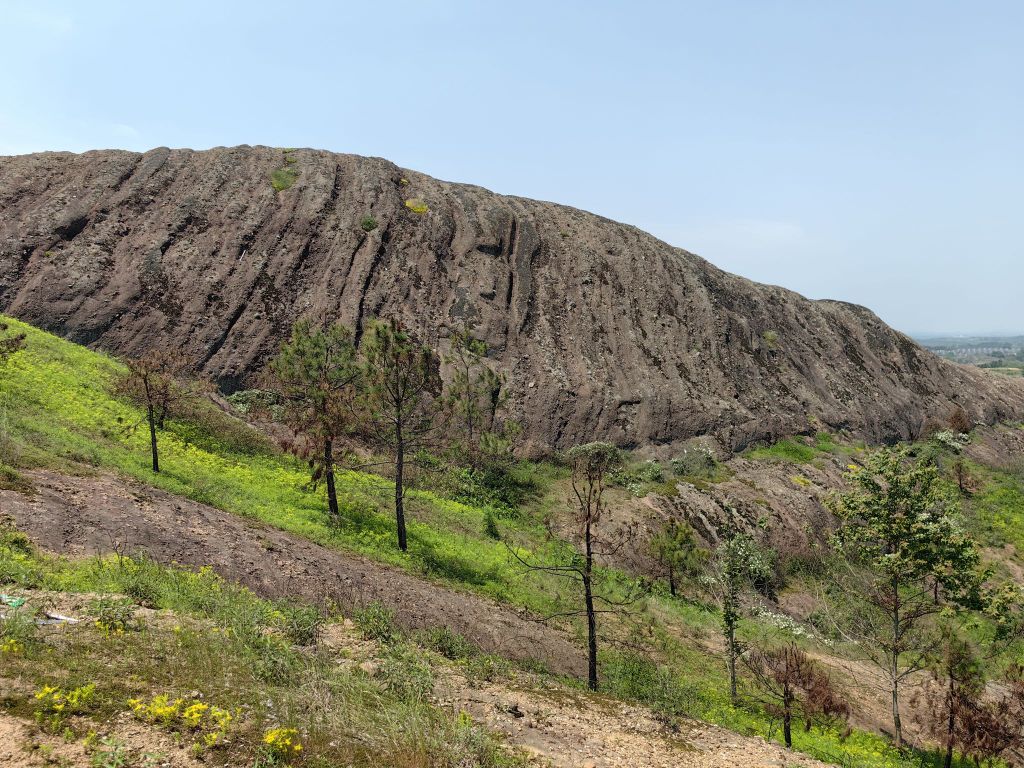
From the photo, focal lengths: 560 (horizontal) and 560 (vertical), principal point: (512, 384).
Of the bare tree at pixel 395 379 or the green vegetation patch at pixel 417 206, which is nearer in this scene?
the bare tree at pixel 395 379

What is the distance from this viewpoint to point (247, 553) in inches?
Result: 633

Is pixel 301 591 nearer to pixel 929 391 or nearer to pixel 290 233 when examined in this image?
pixel 290 233

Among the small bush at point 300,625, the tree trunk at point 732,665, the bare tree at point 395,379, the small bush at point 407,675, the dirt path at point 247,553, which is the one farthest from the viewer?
the bare tree at point 395,379

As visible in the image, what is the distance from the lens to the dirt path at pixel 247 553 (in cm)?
1423

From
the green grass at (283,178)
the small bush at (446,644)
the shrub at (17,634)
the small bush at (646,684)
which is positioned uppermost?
the green grass at (283,178)

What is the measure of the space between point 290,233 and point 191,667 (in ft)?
136

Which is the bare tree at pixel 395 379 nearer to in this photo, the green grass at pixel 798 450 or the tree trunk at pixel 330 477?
the tree trunk at pixel 330 477

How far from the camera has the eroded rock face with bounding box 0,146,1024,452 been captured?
1465 inches

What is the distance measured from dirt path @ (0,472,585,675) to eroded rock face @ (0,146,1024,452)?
20088 millimetres

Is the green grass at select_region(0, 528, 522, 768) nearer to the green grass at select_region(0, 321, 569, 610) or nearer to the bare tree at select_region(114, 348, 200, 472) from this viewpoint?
the green grass at select_region(0, 321, 569, 610)

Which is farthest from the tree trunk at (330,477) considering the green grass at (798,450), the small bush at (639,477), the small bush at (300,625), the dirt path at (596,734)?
the green grass at (798,450)

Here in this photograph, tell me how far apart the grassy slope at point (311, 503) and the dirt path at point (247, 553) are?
1.31 m

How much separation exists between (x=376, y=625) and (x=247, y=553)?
634 cm

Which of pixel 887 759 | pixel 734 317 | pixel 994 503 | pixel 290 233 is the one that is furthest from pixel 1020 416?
pixel 290 233
